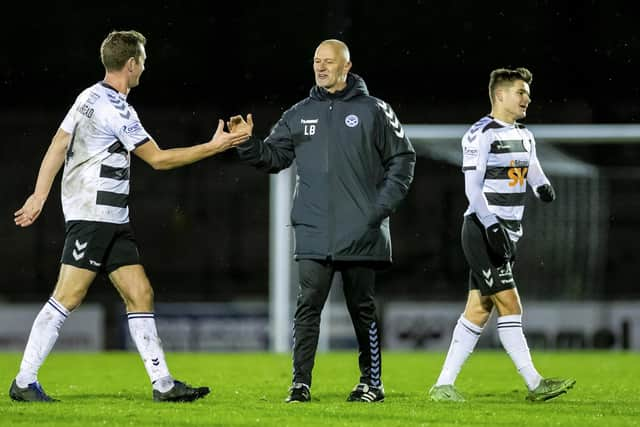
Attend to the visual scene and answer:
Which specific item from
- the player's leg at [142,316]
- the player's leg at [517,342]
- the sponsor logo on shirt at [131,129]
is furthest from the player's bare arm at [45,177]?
the player's leg at [517,342]

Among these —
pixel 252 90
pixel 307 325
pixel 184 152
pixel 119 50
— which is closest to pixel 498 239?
pixel 307 325

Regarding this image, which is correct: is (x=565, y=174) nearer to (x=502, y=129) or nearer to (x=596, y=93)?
(x=596, y=93)

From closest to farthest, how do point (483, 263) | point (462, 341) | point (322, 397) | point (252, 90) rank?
1. point (483, 263)
2. point (462, 341)
3. point (322, 397)
4. point (252, 90)

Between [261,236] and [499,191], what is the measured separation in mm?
20070

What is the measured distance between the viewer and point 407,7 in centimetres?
2422

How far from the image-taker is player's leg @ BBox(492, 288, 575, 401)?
19.6 ft

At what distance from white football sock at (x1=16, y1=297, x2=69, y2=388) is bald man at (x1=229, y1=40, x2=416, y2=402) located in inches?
46.6

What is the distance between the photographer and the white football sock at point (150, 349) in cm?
565

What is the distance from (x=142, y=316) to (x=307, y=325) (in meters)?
0.81

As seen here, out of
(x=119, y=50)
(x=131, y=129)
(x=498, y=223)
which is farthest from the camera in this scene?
(x=498, y=223)

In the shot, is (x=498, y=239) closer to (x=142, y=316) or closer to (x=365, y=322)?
(x=365, y=322)

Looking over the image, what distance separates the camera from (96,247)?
18.6 feet

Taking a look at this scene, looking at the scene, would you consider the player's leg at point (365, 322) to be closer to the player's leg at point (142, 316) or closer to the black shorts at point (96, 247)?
the player's leg at point (142, 316)

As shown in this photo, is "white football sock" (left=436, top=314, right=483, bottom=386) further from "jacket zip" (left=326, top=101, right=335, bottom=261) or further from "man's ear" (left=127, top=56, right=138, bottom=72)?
"man's ear" (left=127, top=56, right=138, bottom=72)
